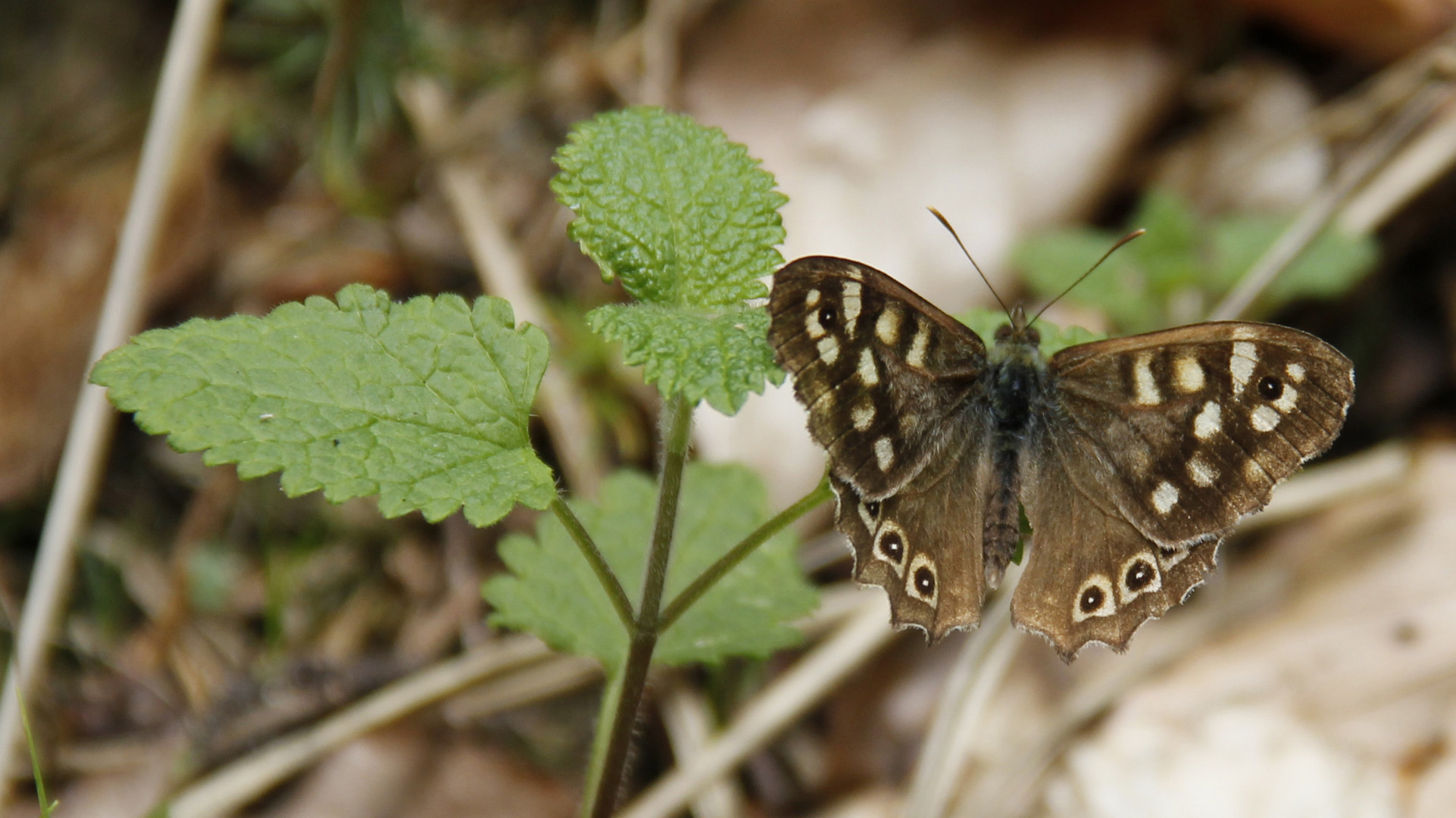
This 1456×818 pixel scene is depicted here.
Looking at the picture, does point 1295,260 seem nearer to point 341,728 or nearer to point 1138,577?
point 1138,577

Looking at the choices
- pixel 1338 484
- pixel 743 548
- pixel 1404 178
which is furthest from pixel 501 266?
pixel 1404 178

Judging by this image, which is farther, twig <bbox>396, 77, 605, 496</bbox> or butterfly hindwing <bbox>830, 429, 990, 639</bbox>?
twig <bbox>396, 77, 605, 496</bbox>

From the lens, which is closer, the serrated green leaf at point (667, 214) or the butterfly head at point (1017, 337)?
the serrated green leaf at point (667, 214)

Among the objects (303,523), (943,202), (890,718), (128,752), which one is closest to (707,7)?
(943,202)

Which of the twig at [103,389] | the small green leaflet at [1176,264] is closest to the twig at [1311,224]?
the small green leaflet at [1176,264]

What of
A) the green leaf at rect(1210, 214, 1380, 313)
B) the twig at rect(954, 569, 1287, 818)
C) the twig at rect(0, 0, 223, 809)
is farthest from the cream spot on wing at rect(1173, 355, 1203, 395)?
the twig at rect(0, 0, 223, 809)

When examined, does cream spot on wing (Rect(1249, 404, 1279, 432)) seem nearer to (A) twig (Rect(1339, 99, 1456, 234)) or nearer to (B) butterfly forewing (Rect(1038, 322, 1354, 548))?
(B) butterfly forewing (Rect(1038, 322, 1354, 548))

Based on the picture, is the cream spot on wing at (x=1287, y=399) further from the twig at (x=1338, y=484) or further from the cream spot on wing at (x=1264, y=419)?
the twig at (x=1338, y=484)
